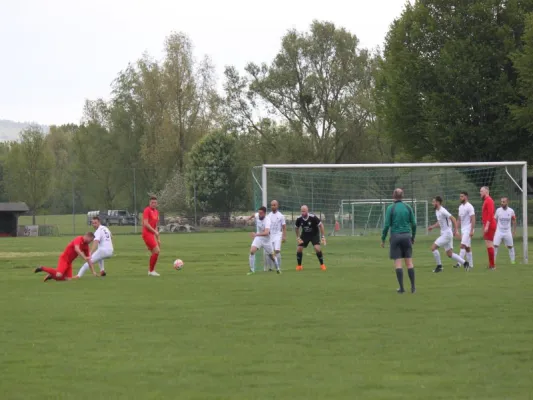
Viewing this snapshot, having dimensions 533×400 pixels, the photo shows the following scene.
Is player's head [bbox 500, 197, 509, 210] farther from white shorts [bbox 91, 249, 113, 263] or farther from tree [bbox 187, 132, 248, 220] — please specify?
tree [bbox 187, 132, 248, 220]

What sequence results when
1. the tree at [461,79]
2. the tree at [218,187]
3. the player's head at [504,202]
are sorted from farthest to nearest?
the tree at [218,187]
the tree at [461,79]
the player's head at [504,202]

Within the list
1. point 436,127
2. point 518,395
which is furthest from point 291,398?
point 436,127

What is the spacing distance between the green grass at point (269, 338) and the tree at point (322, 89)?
52.3 m

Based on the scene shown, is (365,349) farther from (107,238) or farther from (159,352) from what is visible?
(107,238)

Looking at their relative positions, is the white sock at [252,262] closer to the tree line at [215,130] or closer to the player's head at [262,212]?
the player's head at [262,212]

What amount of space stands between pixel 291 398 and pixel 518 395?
6.17 feet

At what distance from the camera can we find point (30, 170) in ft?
231

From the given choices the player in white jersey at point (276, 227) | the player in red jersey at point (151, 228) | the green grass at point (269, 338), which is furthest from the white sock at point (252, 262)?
the green grass at point (269, 338)

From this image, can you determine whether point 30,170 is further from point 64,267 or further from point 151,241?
point 64,267

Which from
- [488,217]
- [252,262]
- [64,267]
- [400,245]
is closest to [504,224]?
[488,217]

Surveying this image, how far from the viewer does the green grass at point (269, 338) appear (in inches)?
341

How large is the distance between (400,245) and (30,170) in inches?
2216

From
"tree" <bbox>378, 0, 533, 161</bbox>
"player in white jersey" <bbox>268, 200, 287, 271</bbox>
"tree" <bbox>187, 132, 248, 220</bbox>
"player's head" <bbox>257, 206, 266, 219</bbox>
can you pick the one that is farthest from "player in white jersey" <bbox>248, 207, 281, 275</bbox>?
"tree" <bbox>187, 132, 248, 220</bbox>

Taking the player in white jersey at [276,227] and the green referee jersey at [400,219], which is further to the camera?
the player in white jersey at [276,227]
